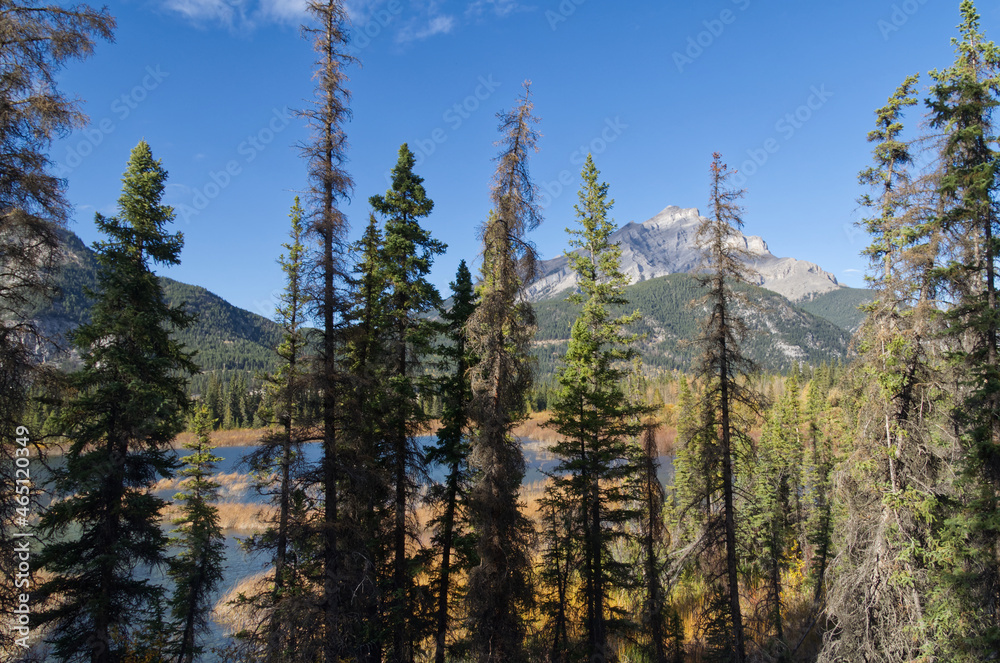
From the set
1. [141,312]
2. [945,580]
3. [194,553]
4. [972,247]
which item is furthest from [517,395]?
[194,553]

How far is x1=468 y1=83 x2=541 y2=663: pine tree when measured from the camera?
12195mm

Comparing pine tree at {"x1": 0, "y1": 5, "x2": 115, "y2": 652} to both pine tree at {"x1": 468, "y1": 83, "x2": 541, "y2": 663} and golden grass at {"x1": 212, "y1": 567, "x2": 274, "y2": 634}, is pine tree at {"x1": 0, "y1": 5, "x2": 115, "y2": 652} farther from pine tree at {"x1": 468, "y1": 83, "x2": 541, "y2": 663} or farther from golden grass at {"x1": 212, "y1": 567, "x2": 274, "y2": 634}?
golden grass at {"x1": 212, "y1": 567, "x2": 274, "y2": 634}

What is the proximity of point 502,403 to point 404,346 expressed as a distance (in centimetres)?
411

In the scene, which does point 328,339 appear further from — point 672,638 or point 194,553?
point 672,638

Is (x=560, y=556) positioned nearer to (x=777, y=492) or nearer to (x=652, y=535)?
(x=652, y=535)

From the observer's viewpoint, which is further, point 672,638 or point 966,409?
point 672,638

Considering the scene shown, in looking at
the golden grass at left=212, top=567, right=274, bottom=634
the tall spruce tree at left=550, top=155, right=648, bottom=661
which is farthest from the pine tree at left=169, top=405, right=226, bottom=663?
the tall spruce tree at left=550, top=155, right=648, bottom=661

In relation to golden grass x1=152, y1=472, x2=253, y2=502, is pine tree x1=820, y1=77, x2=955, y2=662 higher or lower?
higher

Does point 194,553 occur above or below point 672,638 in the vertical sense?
above

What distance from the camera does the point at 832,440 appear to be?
3975cm

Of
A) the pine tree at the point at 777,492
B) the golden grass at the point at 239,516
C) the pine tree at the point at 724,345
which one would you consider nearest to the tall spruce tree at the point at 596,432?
the pine tree at the point at 724,345

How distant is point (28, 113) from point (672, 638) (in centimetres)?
2790

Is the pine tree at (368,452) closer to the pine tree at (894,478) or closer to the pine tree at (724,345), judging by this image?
the pine tree at (724,345)

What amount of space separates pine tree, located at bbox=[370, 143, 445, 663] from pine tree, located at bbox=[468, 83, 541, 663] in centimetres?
299
